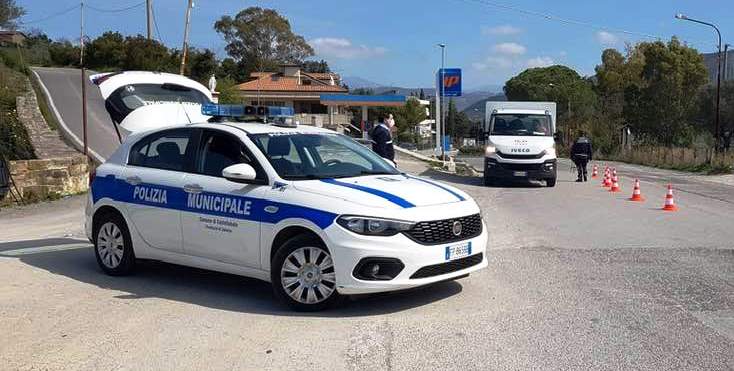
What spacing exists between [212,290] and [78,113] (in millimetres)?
27195

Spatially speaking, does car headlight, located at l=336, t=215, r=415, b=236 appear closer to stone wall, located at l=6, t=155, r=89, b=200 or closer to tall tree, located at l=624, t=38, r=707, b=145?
stone wall, located at l=6, t=155, r=89, b=200

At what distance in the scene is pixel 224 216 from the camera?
6777 millimetres

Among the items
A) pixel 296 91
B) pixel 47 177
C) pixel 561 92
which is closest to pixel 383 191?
pixel 47 177

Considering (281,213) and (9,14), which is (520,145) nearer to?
(281,213)

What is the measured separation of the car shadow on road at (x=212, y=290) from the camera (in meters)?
6.50

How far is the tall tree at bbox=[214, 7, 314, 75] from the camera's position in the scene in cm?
8038

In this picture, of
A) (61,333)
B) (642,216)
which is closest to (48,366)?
(61,333)

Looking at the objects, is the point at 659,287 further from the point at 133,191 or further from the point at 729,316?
the point at 133,191

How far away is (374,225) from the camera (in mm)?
6043

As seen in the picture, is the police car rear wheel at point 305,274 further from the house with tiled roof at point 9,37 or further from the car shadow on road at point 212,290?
the house with tiled roof at point 9,37

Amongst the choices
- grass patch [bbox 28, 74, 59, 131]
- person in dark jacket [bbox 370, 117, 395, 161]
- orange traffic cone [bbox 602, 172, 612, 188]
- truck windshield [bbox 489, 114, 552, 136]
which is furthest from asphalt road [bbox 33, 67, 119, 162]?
orange traffic cone [bbox 602, 172, 612, 188]

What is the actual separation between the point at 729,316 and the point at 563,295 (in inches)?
55.5

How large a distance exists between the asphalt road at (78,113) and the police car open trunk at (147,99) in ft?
29.1

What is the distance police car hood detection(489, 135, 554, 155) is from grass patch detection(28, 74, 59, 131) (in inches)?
630
